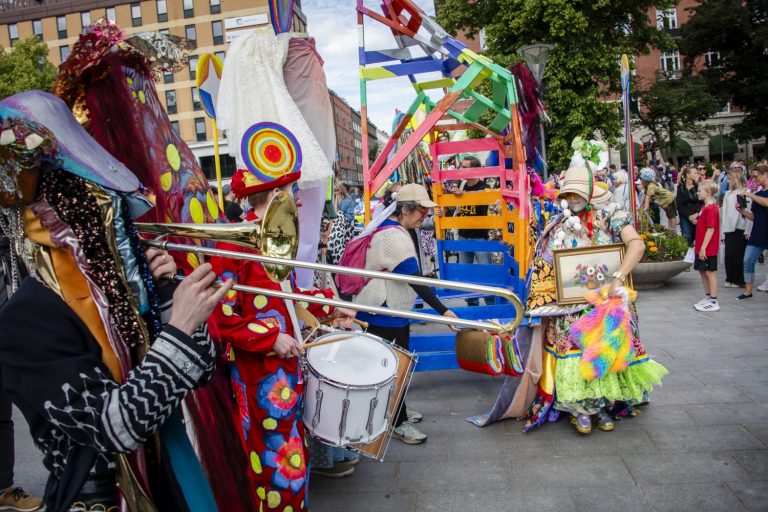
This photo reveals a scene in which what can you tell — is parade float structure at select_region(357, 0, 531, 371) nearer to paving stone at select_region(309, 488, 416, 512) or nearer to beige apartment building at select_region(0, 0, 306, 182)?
paving stone at select_region(309, 488, 416, 512)

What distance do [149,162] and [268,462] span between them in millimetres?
1449

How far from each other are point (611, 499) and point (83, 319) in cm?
301

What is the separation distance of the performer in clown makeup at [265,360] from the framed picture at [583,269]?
223 cm

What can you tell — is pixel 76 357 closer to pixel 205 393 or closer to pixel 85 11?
pixel 205 393

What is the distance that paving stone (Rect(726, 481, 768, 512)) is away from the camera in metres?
3.08

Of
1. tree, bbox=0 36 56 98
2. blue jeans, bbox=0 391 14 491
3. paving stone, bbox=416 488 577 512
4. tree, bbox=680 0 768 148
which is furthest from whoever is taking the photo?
tree, bbox=680 0 768 148

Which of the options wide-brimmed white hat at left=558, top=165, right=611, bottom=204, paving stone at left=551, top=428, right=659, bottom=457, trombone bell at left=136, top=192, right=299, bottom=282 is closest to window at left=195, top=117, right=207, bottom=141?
wide-brimmed white hat at left=558, top=165, right=611, bottom=204

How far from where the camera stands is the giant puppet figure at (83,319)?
1.36 m

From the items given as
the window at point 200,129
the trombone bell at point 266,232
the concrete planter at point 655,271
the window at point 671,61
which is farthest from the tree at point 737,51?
the trombone bell at point 266,232

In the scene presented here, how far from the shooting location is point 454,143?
20.0 feet

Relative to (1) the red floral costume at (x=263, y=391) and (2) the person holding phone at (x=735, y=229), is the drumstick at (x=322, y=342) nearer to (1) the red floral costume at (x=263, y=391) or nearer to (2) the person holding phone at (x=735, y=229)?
(1) the red floral costume at (x=263, y=391)

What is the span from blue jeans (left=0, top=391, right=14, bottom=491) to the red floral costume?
1.70m

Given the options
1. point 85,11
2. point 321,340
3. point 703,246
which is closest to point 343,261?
point 321,340

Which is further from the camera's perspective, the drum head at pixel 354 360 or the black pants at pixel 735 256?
the black pants at pixel 735 256
